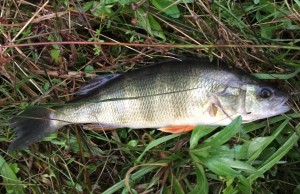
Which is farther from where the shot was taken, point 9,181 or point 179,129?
point 9,181

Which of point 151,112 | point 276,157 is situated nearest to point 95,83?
point 151,112

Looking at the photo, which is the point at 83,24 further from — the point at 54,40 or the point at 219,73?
the point at 219,73

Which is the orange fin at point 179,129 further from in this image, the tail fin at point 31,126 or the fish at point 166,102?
the tail fin at point 31,126

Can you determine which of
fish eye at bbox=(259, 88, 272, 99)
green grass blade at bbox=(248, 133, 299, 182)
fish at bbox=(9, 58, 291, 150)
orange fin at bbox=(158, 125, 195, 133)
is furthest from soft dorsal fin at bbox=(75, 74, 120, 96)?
green grass blade at bbox=(248, 133, 299, 182)

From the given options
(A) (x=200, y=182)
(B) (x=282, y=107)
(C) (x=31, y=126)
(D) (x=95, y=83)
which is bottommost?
(A) (x=200, y=182)

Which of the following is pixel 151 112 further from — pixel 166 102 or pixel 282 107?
pixel 282 107

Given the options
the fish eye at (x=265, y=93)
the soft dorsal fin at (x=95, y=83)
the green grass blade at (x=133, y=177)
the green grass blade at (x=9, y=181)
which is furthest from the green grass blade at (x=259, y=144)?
the green grass blade at (x=9, y=181)
